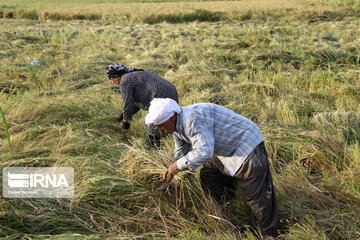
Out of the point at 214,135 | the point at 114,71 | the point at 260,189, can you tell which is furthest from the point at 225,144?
the point at 114,71

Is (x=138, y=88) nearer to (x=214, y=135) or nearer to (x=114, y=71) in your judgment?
(x=114, y=71)

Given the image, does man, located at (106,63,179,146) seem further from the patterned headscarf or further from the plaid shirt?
the plaid shirt

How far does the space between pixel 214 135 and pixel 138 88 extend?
1.44 metres

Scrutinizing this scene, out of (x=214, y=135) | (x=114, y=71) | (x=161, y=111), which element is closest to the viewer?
(x=161, y=111)

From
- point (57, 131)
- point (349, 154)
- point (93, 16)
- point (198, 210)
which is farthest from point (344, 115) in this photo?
point (93, 16)

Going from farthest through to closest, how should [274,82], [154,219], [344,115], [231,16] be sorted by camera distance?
[231,16], [274,82], [344,115], [154,219]

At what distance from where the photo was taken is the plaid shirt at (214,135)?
165 cm

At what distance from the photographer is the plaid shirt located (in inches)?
64.9

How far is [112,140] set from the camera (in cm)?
299

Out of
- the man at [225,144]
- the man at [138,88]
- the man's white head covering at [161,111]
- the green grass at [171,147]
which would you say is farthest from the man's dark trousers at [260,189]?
the man at [138,88]

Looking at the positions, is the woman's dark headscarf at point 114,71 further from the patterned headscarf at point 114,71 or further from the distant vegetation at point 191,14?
the distant vegetation at point 191,14

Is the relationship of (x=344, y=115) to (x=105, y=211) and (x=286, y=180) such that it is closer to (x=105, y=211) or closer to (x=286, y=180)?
(x=286, y=180)

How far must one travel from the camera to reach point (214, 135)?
5.80 ft

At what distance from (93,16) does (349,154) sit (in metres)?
16.1
